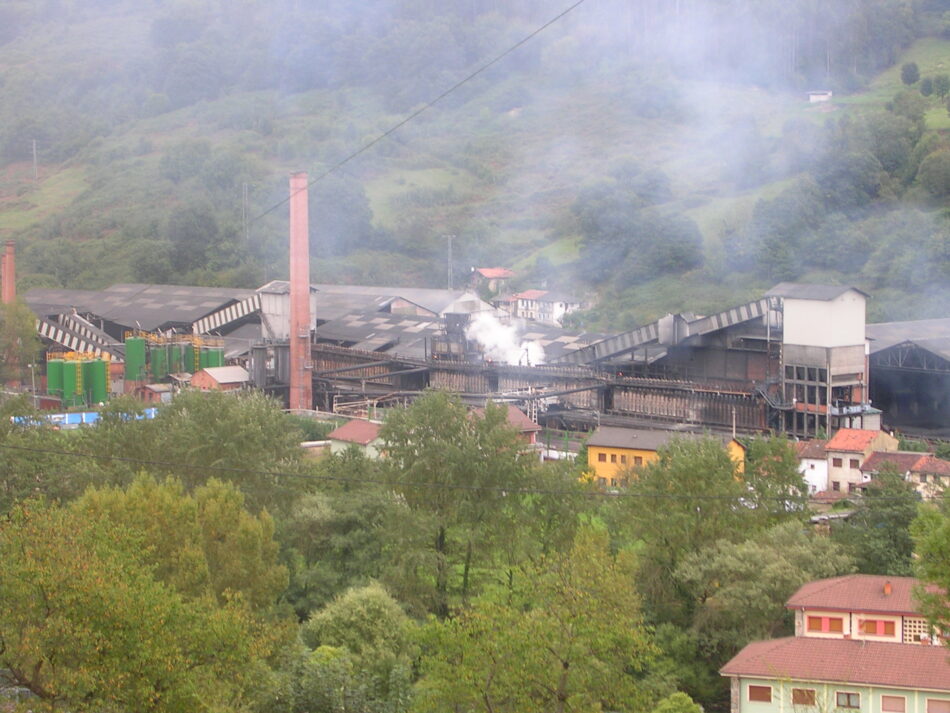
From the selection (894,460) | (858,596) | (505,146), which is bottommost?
(858,596)

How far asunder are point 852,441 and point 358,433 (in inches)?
247

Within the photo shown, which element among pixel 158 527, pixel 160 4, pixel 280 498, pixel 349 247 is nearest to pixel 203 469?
pixel 280 498

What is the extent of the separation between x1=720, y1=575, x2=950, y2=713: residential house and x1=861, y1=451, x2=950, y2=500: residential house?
4494 mm

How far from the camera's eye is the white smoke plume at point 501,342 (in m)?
23.9

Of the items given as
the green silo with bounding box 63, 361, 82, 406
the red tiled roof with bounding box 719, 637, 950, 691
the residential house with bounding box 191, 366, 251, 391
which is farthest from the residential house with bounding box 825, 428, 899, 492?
the green silo with bounding box 63, 361, 82, 406

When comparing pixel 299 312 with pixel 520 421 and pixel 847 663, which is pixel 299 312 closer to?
pixel 520 421

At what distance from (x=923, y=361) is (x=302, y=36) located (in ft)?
177

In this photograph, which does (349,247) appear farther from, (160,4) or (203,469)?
(160,4)

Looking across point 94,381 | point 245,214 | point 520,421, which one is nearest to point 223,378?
point 94,381

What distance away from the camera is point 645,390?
21156 mm

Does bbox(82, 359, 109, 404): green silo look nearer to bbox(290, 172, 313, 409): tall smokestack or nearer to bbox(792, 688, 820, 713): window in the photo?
bbox(290, 172, 313, 409): tall smokestack

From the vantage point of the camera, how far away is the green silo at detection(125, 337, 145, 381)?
25359 millimetres

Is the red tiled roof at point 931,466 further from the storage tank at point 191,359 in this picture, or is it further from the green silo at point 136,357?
the green silo at point 136,357

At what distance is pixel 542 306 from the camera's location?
1304 inches
